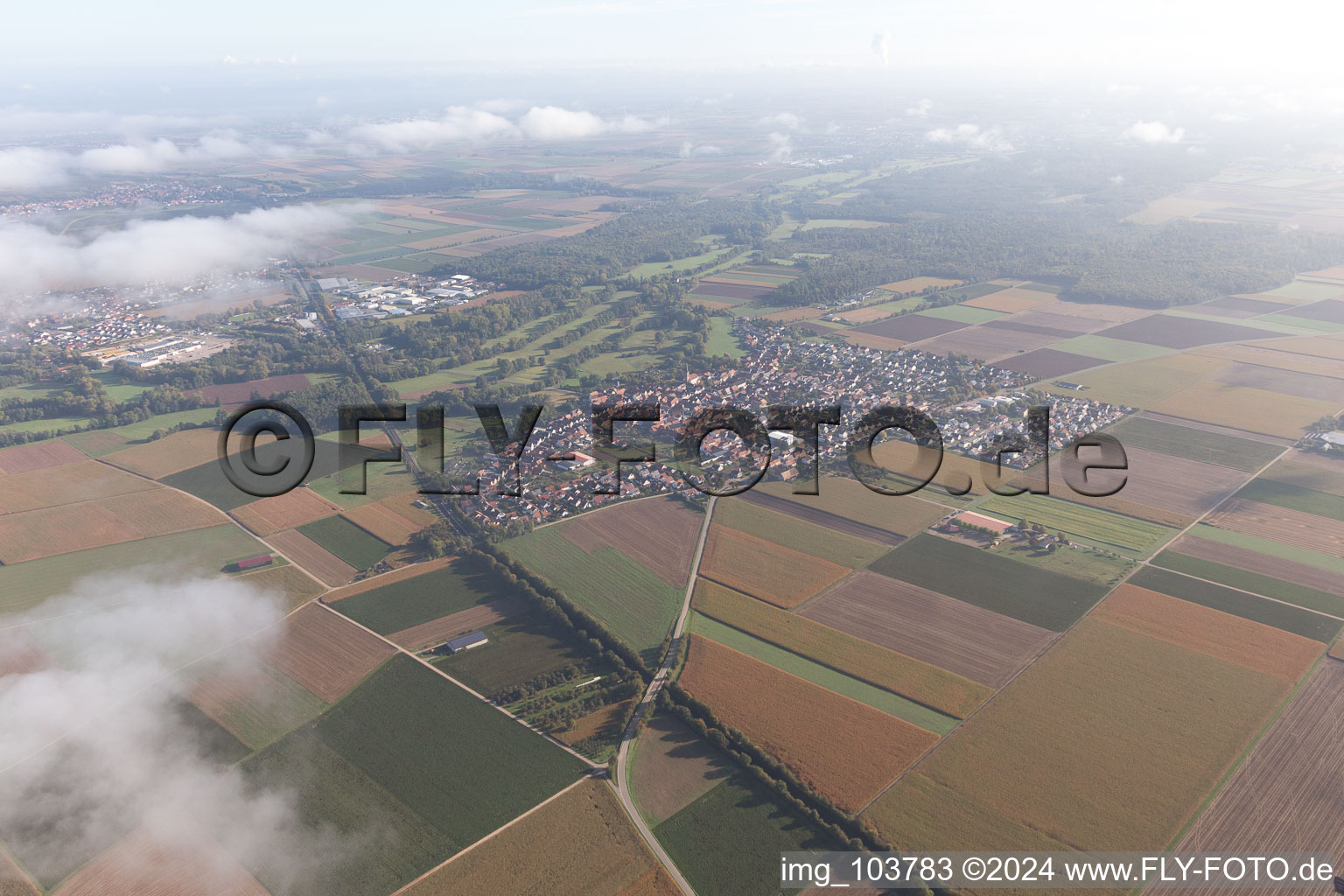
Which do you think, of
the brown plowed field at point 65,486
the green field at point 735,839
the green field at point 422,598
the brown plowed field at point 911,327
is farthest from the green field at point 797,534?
the brown plowed field at point 911,327

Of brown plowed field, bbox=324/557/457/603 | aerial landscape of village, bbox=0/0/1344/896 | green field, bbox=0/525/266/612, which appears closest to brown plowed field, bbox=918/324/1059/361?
aerial landscape of village, bbox=0/0/1344/896

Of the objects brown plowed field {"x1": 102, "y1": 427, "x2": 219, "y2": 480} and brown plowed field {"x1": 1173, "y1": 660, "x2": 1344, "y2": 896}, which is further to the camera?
brown plowed field {"x1": 102, "y1": 427, "x2": 219, "y2": 480}

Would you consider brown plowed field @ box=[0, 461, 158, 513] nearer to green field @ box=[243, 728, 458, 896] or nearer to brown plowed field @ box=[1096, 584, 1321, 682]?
green field @ box=[243, 728, 458, 896]

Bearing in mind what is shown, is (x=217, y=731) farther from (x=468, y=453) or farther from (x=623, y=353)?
(x=623, y=353)

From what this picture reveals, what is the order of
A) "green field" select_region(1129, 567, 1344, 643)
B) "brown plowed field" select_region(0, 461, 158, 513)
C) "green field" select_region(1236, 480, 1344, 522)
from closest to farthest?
"green field" select_region(1129, 567, 1344, 643) < "green field" select_region(1236, 480, 1344, 522) < "brown plowed field" select_region(0, 461, 158, 513)

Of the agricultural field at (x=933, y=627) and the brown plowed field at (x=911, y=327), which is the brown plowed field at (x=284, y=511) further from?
the brown plowed field at (x=911, y=327)

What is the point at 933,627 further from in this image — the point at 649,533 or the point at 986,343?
the point at 986,343

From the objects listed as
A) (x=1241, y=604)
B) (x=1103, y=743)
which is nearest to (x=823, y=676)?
(x=1103, y=743)

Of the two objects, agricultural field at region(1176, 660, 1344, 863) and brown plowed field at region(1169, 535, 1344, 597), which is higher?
brown plowed field at region(1169, 535, 1344, 597)
